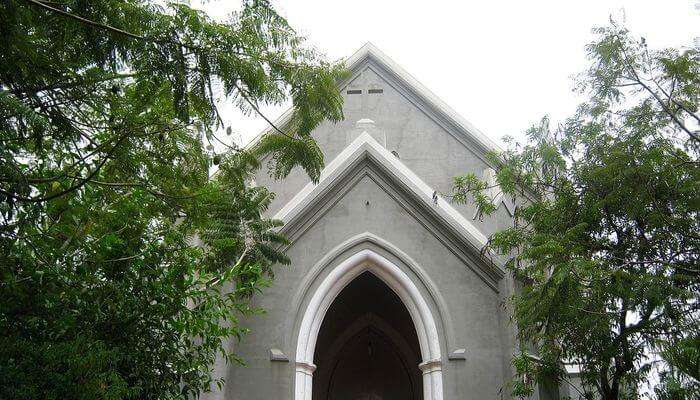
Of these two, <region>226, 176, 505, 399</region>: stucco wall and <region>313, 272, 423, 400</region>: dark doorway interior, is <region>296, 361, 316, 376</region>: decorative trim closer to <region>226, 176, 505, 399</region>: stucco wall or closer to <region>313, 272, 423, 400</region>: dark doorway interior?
<region>226, 176, 505, 399</region>: stucco wall

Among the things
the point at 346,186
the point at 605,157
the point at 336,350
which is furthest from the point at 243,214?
the point at 336,350

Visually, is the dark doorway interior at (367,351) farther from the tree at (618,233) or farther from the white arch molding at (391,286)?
the tree at (618,233)

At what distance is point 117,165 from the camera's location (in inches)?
258

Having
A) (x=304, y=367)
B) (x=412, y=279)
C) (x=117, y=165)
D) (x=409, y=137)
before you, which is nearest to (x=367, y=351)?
(x=409, y=137)

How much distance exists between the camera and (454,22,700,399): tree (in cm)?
851

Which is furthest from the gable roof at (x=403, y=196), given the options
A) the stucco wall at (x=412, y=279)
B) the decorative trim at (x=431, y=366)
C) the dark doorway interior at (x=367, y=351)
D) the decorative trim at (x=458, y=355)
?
the dark doorway interior at (x=367, y=351)

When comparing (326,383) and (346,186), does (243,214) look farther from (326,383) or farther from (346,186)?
(326,383)

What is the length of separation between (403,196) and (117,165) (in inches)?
282

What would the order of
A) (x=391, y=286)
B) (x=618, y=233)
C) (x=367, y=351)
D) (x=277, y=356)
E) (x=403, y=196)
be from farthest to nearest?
(x=367, y=351) → (x=403, y=196) → (x=391, y=286) → (x=277, y=356) → (x=618, y=233)

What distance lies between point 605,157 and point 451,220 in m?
3.78

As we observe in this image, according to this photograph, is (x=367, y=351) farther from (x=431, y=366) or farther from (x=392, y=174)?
(x=392, y=174)

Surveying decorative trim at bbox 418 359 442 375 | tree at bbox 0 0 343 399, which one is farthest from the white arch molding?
tree at bbox 0 0 343 399

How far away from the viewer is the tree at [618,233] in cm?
851

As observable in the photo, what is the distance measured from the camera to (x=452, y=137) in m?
16.2
